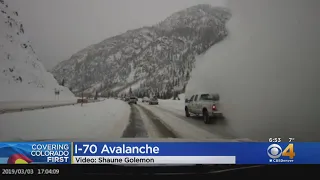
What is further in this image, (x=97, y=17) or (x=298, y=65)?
(x=97, y=17)

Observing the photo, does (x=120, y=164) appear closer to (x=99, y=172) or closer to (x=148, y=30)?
(x=99, y=172)

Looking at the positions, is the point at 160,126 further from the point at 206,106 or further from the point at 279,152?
the point at 279,152

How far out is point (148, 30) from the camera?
3.54 m

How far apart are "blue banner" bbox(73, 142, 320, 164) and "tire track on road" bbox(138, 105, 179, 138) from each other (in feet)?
0.39

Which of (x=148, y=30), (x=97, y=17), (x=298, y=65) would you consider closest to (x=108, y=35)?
(x=97, y=17)

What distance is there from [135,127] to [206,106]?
79 cm

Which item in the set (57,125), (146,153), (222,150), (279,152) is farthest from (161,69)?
(279,152)

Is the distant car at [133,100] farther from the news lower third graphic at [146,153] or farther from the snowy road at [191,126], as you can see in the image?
the news lower third graphic at [146,153]

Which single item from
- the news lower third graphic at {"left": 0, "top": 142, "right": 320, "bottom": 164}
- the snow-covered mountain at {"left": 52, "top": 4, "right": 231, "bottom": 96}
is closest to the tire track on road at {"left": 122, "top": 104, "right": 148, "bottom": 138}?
the news lower third graphic at {"left": 0, "top": 142, "right": 320, "bottom": 164}

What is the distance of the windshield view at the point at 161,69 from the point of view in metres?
3.26

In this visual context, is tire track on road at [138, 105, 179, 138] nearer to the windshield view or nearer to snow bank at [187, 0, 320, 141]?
the windshield view

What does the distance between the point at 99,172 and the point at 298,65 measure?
2.35 m

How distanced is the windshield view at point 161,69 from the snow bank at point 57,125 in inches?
0.4

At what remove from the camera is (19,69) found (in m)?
3.38
